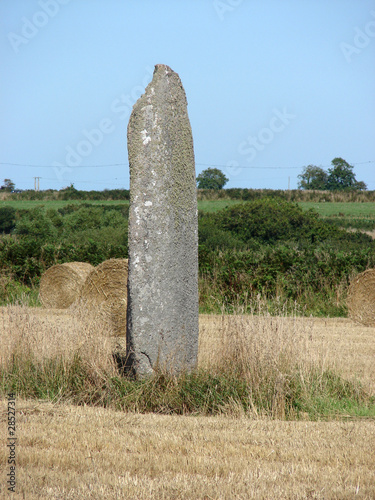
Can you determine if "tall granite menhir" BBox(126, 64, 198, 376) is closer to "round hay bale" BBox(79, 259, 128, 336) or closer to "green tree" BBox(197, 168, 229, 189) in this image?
"round hay bale" BBox(79, 259, 128, 336)

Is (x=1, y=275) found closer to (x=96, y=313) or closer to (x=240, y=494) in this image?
(x=96, y=313)

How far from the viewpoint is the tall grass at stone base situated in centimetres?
584

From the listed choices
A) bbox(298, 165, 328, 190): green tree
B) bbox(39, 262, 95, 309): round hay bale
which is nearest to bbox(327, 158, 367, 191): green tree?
bbox(298, 165, 328, 190): green tree

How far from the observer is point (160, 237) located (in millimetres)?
6094

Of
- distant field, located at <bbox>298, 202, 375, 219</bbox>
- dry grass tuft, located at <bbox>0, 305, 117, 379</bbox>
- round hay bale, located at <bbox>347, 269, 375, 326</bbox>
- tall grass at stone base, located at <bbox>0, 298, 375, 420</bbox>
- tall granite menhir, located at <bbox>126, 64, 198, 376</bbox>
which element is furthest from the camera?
distant field, located at <bbox>298, 202, 375, 219</bbox>

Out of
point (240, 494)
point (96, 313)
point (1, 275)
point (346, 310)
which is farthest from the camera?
point (1, 275)

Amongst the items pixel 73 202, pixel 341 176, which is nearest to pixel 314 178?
pixel 341 176

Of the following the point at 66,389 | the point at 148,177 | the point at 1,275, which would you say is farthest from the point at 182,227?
the point at 1,275

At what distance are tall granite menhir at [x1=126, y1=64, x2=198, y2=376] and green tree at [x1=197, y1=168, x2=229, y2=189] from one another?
61.7m

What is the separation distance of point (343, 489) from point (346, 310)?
10094mm

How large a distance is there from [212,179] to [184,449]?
6492 cm

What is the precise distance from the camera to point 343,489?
12.8 feet

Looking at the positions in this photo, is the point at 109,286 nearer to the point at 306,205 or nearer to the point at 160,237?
the point at 160,237

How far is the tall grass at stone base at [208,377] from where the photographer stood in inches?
230
